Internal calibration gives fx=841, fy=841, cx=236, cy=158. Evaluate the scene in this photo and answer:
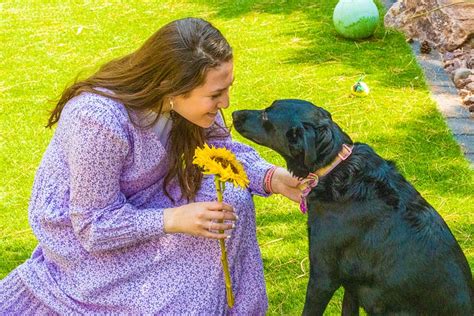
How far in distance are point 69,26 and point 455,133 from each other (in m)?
4.86

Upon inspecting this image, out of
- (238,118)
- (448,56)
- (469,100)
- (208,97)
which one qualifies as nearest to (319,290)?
(238,118)

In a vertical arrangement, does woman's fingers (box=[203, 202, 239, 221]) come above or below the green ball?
above

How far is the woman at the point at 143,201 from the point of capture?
126 inches

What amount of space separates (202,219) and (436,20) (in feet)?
15.8

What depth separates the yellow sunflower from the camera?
295cm

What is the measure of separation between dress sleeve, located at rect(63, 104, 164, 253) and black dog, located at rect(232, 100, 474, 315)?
604 mm

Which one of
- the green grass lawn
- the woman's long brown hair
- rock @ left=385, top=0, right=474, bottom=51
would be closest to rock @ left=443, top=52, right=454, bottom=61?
rock @ left=385, top=0, right=474, bottom=51

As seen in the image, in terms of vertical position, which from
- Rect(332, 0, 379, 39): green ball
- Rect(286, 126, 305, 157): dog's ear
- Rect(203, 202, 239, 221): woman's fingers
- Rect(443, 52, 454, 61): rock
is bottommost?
Rect(443, 52, 454, 61): rock

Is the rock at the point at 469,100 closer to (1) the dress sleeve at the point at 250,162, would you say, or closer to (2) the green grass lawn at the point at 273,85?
(2) the green grass lawn at the point at 273,85

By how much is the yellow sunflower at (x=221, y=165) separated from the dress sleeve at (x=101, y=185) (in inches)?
14.0

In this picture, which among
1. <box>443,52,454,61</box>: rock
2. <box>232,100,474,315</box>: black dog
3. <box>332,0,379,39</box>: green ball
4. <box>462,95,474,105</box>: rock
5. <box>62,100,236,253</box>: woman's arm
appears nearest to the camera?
<box>232,100,474,315</box>: black dog

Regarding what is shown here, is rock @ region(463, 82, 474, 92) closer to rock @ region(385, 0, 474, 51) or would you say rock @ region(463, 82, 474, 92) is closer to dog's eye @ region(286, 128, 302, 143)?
rock @ region(385, 0, 474, 51)

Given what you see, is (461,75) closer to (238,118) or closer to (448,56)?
(448,56)

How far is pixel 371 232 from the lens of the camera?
310cm
